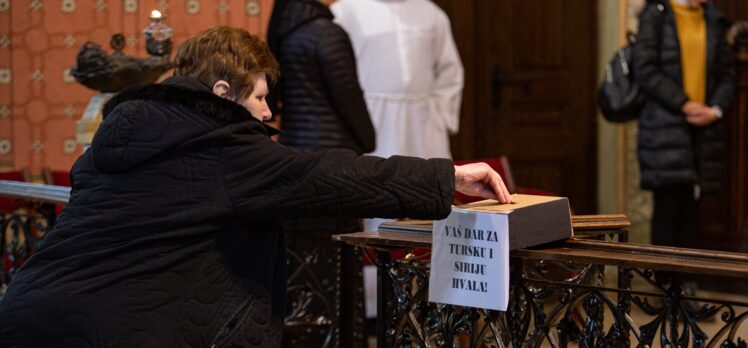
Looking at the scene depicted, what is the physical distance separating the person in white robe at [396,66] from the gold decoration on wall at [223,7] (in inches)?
46.9

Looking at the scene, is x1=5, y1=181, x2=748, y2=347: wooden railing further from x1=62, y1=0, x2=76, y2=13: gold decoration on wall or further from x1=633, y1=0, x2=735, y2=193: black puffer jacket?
x1=62, y1=0, x2=76, y2=13: gold decoration on wall

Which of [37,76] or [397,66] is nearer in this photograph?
[397,66]

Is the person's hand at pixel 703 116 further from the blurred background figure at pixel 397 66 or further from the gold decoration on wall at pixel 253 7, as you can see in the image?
the gold decoration on wall at pixel 253 7

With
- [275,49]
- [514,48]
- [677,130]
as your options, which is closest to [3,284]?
[275,49]

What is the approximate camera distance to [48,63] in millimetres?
7473

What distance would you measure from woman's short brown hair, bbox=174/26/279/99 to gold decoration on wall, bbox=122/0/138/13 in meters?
4.80

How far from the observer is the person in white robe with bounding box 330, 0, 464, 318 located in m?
6.63

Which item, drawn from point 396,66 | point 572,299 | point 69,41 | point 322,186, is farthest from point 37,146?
point 572,299

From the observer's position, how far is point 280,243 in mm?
2934

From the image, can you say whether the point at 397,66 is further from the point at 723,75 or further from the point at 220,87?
the point at 220,87

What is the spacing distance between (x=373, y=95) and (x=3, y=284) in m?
2.28

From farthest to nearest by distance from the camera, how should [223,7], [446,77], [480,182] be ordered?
[223,7], [446,77], [480,182]

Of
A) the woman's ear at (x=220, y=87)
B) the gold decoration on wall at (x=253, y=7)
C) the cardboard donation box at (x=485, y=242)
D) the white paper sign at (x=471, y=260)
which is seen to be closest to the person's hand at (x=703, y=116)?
the gold decoration on wall at (x=253, y=7)

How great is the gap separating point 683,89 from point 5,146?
155 inches
